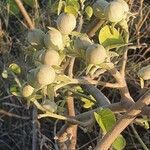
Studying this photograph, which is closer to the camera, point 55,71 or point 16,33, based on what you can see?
point 55,71

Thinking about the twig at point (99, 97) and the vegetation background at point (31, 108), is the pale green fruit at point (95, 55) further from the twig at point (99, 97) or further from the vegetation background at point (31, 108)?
the vegetation background at point (31, 108)

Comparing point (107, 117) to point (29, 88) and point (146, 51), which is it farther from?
point (146, 51)

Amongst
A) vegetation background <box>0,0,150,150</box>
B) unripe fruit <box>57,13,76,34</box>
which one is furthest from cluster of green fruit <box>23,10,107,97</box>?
vegetation background <box>0,0,150,150</box>

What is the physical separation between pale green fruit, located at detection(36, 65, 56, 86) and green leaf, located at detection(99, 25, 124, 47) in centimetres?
9

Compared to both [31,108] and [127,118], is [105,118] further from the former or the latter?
[31,108]

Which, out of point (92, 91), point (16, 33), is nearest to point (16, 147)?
point (16, 33)

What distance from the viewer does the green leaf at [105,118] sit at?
58 cm

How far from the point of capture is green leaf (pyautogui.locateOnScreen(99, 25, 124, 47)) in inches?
23.3

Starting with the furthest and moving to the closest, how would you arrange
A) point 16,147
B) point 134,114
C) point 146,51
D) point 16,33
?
point 16,33 < point 16,147 < point 146,51 < point 134,114

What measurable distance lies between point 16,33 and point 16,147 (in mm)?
575

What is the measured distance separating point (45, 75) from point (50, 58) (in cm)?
3

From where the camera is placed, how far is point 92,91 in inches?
26.8

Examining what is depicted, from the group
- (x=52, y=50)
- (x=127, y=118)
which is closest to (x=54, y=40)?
(x=52, y=50)

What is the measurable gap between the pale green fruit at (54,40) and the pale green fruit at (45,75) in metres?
0.03
